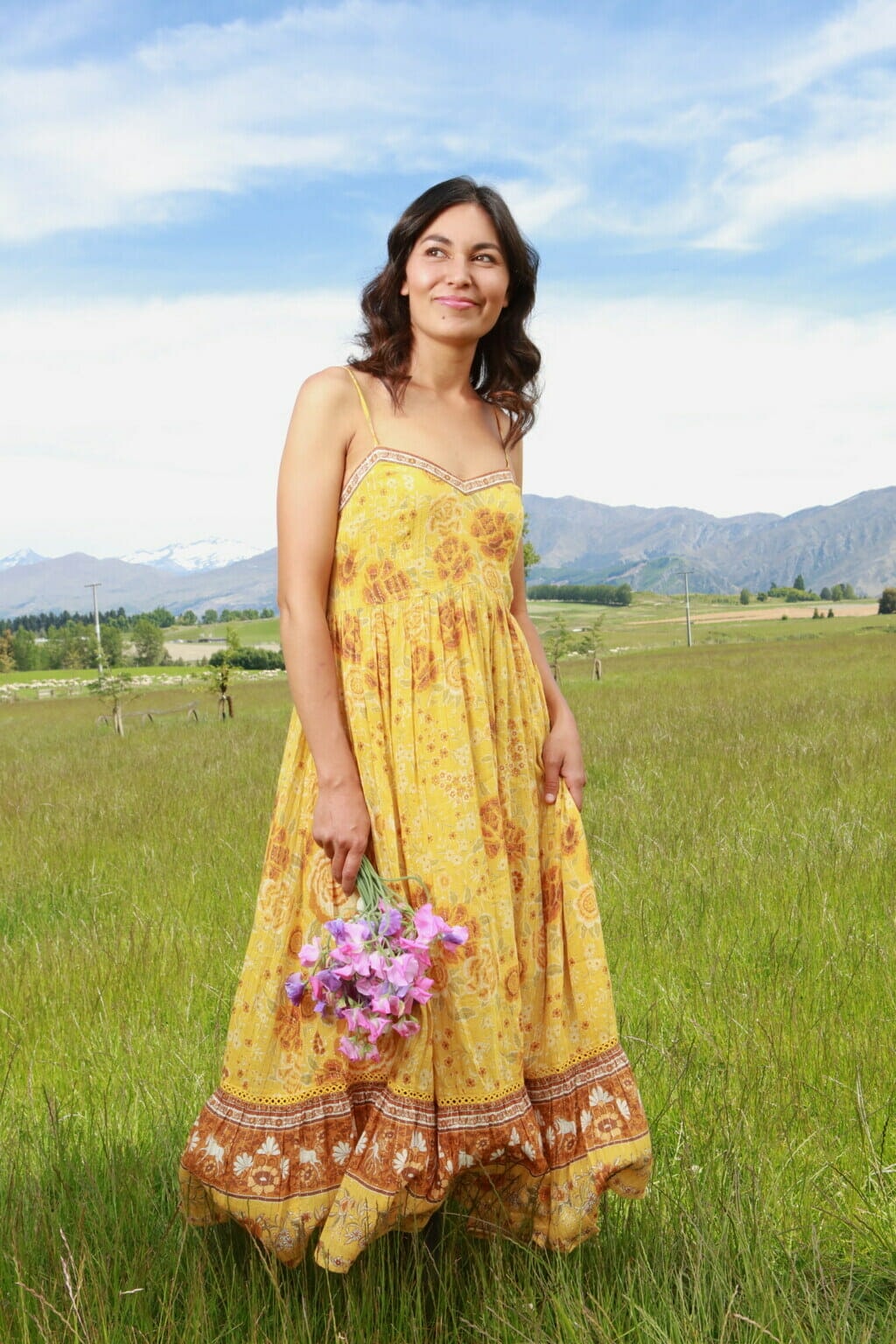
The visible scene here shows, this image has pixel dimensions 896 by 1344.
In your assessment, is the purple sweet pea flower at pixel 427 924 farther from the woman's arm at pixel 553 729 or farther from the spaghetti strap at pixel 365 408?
the spaghetti strap at pixel 365 408

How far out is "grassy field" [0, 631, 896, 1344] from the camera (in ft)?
6.73

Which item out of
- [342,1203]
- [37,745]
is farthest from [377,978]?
[37,745]

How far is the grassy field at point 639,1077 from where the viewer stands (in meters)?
2.05

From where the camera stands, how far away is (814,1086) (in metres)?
3.01

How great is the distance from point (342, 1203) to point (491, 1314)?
40 centimetres

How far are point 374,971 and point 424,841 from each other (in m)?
0.29

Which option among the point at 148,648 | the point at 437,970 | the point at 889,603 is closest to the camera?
the point at 437,970

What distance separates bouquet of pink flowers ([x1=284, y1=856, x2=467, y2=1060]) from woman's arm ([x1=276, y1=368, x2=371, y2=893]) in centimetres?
18

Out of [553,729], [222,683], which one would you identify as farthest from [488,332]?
[222,683]

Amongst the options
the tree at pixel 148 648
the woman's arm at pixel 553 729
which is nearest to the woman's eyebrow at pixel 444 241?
the woman's arm at pixel 553 729

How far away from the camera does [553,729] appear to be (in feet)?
7.88

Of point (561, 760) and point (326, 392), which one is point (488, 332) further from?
point (561, 760)

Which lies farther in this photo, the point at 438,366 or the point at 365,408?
the point at 438,366

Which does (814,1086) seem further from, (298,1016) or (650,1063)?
(298,1016)
